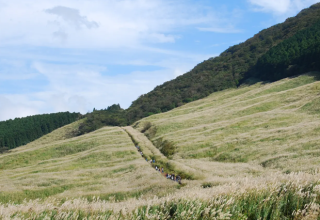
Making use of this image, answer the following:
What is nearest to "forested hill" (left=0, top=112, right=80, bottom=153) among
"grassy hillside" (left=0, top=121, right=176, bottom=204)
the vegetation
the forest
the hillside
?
the forest

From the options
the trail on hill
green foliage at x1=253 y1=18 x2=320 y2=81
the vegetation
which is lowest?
the trail on hill

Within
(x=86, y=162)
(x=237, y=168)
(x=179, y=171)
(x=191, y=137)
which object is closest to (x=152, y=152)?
(x=191, y=137)

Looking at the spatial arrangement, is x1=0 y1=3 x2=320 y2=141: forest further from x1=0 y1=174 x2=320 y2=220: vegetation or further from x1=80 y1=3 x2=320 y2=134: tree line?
x1=0 y1=174 x2=320 y2=220: vegetation

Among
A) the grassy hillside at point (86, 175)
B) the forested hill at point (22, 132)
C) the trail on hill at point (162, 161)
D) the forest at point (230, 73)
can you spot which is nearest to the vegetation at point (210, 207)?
the grassy hillside at point (86, 175)

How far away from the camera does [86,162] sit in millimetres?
59625

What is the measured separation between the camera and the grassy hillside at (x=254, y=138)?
116 feet

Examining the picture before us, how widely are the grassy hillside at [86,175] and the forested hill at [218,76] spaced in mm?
65369

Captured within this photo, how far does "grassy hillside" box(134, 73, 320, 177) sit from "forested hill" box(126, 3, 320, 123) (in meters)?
50.7

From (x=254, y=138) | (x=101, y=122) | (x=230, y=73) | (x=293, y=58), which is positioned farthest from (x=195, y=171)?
(x=230, y=73)

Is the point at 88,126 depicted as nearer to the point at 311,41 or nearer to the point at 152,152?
the point at 152,152

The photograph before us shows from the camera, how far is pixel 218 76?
16700 centimetres

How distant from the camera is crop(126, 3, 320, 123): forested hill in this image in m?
147

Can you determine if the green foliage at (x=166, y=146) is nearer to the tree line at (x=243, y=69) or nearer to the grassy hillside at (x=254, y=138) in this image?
the grassy hillside at (x=254, y=138)

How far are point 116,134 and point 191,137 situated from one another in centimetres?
3174
